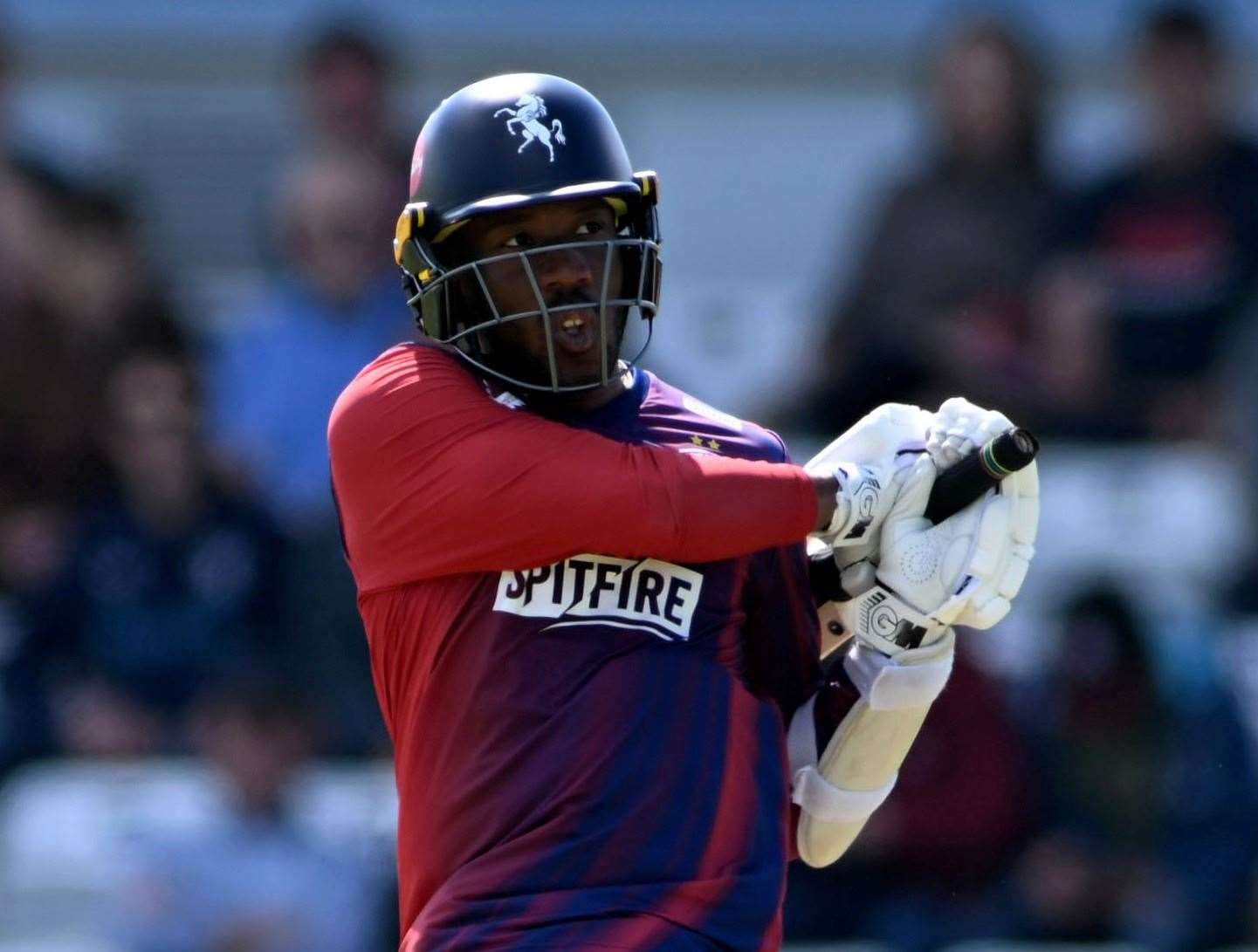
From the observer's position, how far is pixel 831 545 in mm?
3531

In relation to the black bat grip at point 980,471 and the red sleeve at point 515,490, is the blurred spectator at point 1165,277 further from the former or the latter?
the red sleeve at point 515,490

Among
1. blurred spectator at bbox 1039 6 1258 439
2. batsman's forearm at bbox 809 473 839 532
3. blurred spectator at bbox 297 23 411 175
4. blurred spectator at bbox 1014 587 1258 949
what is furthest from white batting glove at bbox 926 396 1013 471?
blurred spectator at bbox 297 23 411 175

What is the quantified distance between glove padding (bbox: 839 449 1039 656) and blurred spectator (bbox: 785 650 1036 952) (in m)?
3.59

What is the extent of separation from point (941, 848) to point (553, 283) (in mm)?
4020

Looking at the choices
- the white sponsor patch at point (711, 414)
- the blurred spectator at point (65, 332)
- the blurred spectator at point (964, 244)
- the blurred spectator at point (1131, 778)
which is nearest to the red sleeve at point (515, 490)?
the white sponsor patch at point (711, 414)

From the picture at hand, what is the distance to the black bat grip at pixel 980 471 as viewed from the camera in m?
3.41

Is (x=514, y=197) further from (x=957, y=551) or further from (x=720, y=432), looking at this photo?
(x=957, y=551)

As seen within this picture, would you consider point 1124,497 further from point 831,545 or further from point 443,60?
point 831,545

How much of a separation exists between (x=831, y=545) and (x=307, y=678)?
4345 mm

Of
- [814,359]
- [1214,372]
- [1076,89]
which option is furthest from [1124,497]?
[1076,89]

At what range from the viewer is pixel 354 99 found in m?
8.34

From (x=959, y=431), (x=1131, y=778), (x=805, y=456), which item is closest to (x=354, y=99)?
(x=805, y=456)

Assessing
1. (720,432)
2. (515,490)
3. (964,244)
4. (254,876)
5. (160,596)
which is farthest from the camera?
(964,244)

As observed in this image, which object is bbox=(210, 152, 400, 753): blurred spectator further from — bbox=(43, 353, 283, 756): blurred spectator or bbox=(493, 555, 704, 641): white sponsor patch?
bbox=(493, 555, 704, 641): white sponsor patch
